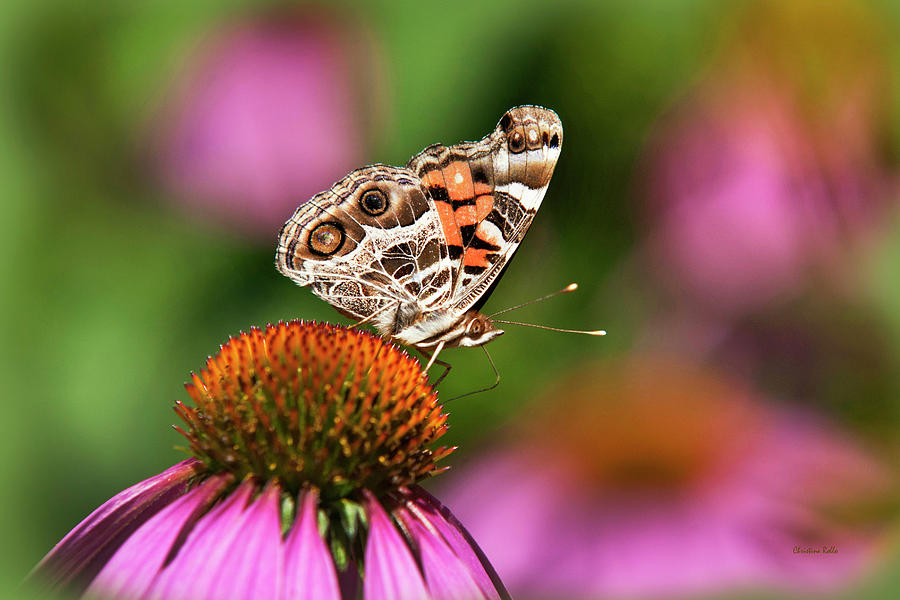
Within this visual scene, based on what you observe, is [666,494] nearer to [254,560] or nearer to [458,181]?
[458,181]

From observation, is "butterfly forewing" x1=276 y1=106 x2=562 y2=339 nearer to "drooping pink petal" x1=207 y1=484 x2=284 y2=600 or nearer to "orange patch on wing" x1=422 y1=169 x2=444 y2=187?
"orange patch on wing" x1=422 y1=169 x2=444 y2=187

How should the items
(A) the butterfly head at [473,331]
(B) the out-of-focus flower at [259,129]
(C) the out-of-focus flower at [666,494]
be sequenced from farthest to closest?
(B) the out-of-focus flower at [259,129]
(C) the out-of-focus flower at [666,494]
(A) the butterfly head at [473,331]

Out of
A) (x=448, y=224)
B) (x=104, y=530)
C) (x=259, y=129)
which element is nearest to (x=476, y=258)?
(x=448, y=224)

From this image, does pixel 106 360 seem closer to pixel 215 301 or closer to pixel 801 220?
pixel 215 301

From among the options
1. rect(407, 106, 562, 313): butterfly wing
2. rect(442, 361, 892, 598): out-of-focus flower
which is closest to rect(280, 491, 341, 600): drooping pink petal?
rect(407, 106, 562, 313): butterfly wing

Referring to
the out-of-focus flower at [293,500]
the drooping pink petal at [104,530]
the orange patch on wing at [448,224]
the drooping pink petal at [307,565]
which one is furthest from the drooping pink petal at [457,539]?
the orange patch on wing at [448,224]

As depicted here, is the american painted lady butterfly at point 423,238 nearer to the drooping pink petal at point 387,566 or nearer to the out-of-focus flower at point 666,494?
the drooping pink petal at point 387,566
